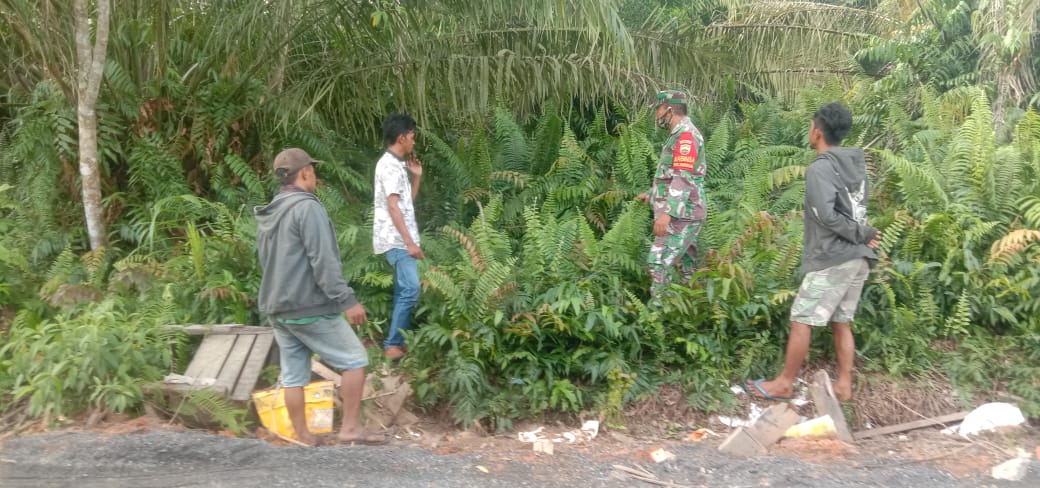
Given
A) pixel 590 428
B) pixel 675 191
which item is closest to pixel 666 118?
pixel 675 191

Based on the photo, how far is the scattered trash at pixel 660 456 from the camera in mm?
4598

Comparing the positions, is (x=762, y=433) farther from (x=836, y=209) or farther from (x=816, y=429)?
(x=836, y=209)

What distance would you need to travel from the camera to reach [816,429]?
16.0ft

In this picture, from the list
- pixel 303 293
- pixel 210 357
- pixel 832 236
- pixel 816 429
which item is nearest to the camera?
pixel 303 293

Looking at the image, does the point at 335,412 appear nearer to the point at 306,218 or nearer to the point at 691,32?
the point at 306,218

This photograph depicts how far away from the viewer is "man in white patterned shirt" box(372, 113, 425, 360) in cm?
546

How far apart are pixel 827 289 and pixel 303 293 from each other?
3.16 metres

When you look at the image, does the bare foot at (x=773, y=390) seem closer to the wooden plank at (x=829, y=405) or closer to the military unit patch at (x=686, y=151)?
the wooden plank at (x=829, y=405)

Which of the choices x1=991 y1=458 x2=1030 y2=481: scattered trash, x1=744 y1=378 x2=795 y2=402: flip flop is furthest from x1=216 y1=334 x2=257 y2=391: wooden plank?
x1=991 y1=458 x2=1030 y2=481: scattered trash

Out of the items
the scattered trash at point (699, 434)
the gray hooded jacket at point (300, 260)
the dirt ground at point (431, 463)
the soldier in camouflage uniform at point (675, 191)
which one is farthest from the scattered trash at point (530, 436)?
the gray hooded jacket at point (300, 260)

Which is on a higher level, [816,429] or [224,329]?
[224,329]

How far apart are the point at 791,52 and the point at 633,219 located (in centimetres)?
453

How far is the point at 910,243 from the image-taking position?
6.17 m

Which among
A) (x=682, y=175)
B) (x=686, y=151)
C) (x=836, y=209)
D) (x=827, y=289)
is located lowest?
(x=827, y=289)
